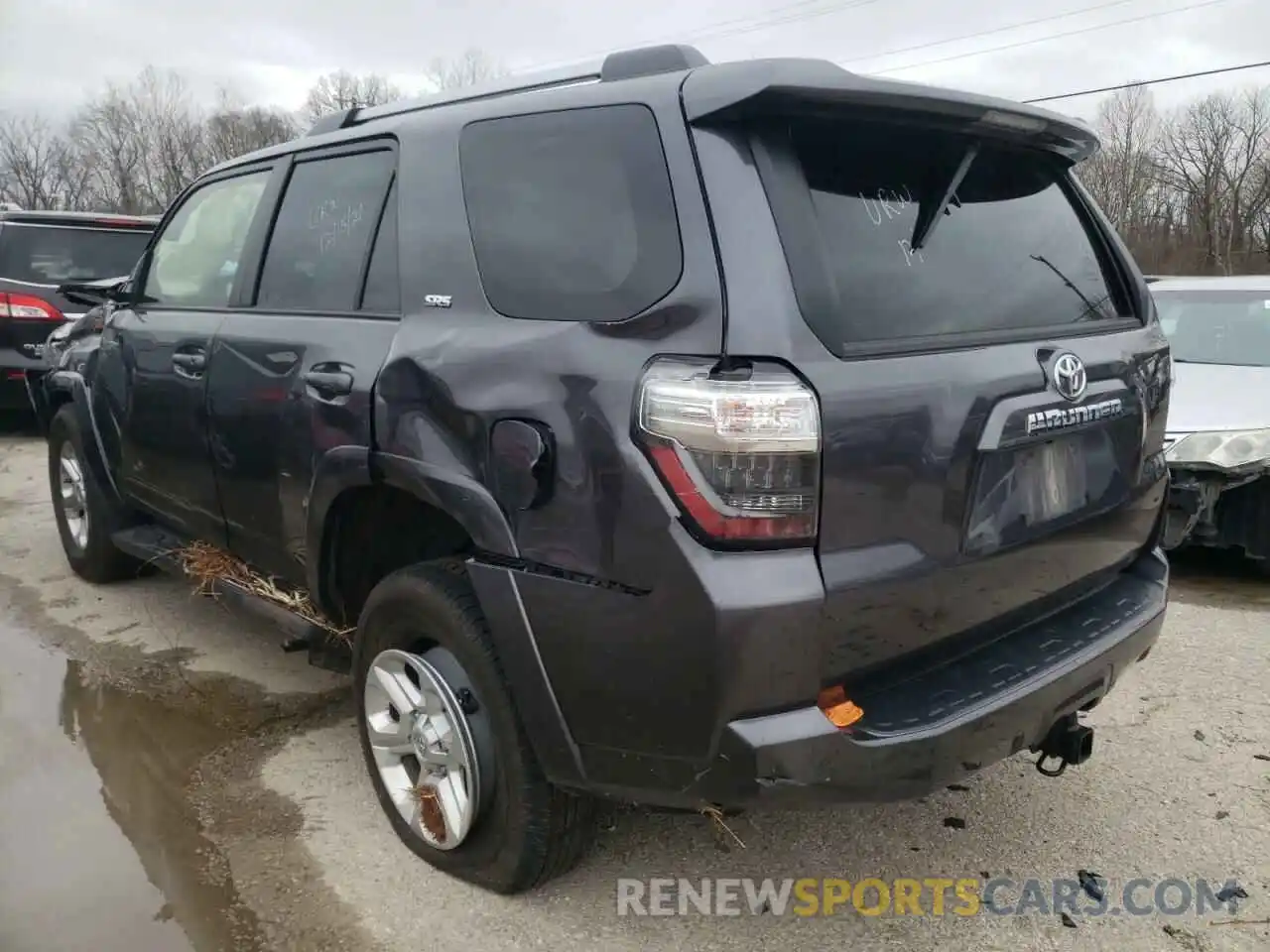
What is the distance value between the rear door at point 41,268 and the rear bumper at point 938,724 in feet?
28.4

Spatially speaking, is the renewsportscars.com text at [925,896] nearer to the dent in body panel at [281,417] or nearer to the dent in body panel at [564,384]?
the dent in body panel at [564,384]

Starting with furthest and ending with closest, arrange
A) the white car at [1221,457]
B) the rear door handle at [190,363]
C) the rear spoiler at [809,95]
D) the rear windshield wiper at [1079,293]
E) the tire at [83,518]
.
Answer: the white car at [1221,457], the tire at [83,518], the rear door handle at [190,363], the rear windshield wiper at [1079,293], the rear spoiler at [809,95]

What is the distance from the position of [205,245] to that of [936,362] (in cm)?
304

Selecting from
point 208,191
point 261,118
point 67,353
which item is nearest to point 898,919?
point 208,191

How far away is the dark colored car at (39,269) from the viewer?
28.7 feet

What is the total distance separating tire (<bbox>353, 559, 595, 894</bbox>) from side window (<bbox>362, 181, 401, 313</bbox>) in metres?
0.75

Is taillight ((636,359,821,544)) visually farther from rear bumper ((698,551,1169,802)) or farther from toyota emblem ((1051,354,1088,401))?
toyota emblem ((1051,354,1088,401))

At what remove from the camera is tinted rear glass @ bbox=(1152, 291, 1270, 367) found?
6211 millimetres

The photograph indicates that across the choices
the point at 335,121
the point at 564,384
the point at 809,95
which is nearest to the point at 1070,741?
the point at 564,384

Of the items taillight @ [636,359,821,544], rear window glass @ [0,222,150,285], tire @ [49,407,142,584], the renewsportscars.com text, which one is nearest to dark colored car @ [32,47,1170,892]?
taillight @ [636,359,821,544]

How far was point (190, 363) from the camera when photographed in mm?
3693

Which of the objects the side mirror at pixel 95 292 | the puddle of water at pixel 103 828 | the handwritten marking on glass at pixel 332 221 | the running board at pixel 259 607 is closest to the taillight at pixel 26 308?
the side mirror at pixel 95 292

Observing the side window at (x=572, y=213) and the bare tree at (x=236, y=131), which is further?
the bare tree at (x=236, y=131)

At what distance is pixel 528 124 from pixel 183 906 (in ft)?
7.11
